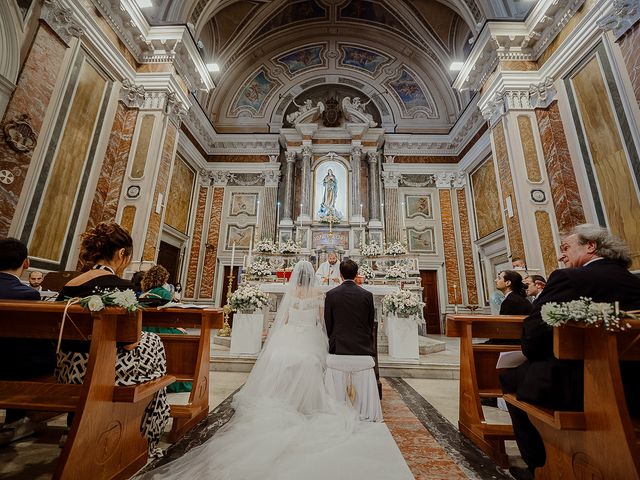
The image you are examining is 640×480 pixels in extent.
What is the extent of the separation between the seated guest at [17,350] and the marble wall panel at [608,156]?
7.28m

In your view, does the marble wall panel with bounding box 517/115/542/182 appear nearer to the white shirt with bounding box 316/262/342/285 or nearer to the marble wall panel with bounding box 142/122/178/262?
the white shirt with bounding box 316/262/342/285

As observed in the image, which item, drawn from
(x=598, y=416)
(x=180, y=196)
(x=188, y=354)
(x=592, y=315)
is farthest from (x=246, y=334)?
(x=180, y=196)

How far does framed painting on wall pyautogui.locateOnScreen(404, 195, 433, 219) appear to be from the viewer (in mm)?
12164

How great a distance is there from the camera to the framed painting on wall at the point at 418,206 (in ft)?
39.9

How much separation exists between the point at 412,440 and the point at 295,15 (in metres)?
15.1

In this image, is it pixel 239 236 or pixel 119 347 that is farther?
pixel 239 236

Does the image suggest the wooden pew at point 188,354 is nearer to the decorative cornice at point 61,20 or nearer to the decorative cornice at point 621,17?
the decorative cornice at point 61,20

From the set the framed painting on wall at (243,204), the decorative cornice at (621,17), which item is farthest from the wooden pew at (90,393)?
the framed painting on wall at (243,204)

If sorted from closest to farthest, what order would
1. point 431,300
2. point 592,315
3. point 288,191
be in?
point 592,315 < point 431,300 < point 288,191

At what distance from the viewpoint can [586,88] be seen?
5.94m

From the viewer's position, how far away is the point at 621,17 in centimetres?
510

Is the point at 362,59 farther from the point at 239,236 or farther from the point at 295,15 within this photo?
the point at 239,236

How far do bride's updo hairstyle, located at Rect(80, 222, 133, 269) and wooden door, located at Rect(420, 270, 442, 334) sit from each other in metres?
10.5

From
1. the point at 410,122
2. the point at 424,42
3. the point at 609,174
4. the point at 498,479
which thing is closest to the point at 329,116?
the point at 410,122
